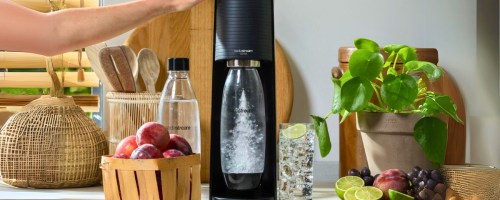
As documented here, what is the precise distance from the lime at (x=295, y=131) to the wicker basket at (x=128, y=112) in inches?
14.7

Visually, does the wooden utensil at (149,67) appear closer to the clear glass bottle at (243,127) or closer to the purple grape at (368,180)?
the clear glass bottle at (243,127)

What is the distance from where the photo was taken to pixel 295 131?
5.44ft

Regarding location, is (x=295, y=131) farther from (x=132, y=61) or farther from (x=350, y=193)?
(x=132, y=61)

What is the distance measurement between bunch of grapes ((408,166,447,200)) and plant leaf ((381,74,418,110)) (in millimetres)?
136

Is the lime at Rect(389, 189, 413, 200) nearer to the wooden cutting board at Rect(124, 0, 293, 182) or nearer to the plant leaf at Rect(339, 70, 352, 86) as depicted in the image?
the plant leaf at Rect(339, 70, 352, 86)

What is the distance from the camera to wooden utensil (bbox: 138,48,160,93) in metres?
1.94

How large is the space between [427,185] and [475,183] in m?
0.10

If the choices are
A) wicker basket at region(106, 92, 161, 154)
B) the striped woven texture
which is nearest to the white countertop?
the striped woven texture

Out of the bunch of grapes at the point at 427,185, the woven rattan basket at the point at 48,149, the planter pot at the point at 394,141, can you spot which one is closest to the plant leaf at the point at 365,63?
the planter pot at the point at 394,141

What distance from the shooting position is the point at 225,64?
172cm

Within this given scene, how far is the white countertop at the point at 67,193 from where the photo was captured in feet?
5.87

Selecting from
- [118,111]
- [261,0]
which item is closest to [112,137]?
[118,111]

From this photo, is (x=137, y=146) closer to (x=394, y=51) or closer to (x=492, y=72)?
(x=394, y=51)

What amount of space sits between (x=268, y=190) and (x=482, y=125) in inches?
25.7
